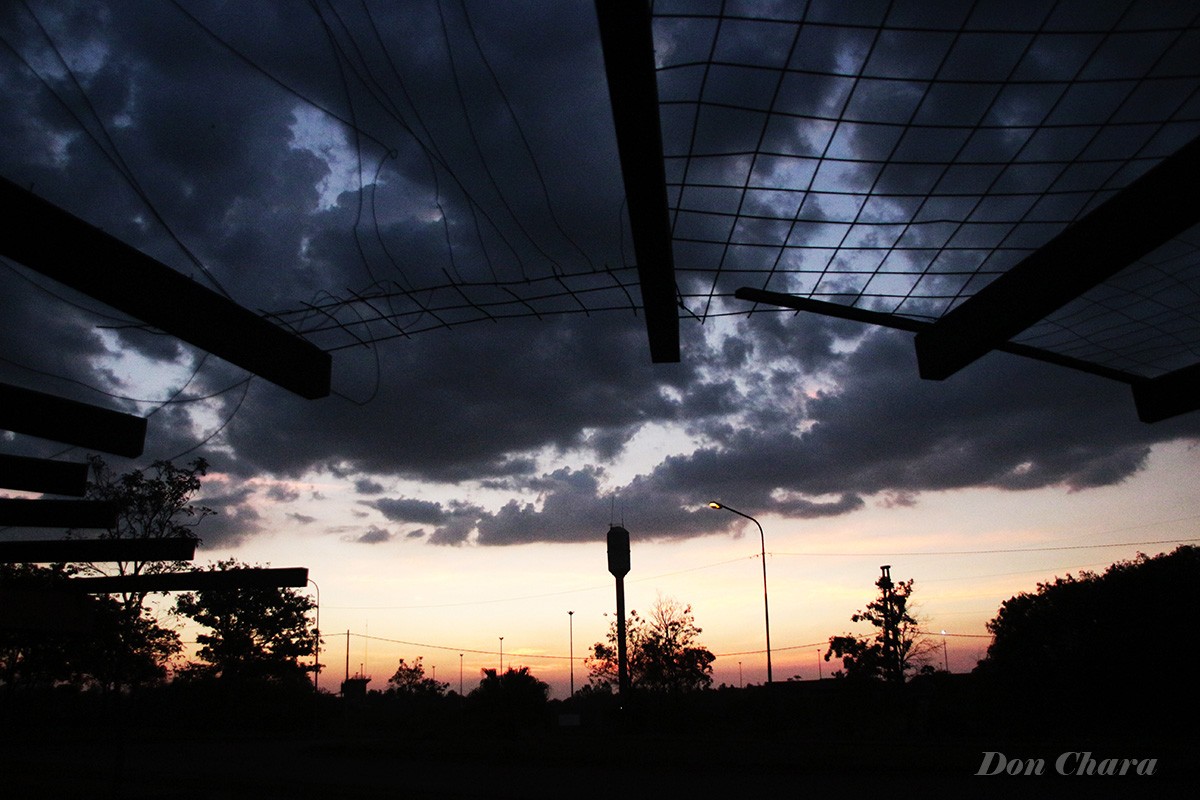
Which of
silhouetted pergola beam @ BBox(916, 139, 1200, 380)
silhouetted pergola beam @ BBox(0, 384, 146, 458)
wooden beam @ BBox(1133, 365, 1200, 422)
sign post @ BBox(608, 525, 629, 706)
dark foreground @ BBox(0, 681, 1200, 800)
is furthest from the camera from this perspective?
sign post @ BBox(608, 525, 629, 706)

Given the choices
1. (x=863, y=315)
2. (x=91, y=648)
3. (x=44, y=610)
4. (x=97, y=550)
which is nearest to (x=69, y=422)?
(x=97, y=550)

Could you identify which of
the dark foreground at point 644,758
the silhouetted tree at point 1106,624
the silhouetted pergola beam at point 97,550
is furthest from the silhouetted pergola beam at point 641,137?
the silhouetted tree at point 1106,624

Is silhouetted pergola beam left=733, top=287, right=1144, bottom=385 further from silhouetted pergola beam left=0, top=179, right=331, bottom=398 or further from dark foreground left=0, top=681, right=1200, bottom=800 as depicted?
dark foreground left=0, top=681, right=1200, bottom=800

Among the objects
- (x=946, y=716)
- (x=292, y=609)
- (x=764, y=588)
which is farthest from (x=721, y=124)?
(x=292, y=609)

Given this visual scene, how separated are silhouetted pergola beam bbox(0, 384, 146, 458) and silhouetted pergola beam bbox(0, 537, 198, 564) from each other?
3937mm

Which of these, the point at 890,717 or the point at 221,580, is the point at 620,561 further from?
the point at 890,717

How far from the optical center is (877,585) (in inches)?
1746

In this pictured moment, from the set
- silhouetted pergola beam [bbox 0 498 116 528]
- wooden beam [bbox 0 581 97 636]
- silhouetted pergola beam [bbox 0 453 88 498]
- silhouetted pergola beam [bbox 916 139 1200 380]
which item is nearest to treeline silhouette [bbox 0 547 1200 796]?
wooden beam [bbox 0 581 97 636]

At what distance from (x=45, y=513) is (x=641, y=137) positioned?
319 inches

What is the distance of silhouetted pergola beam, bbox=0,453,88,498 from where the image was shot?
661 centimetres

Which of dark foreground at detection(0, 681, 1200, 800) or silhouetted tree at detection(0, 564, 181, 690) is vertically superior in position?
silhouetted tree at detection(0, 564, 181, 690)

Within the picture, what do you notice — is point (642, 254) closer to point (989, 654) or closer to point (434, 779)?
point (434, 779)

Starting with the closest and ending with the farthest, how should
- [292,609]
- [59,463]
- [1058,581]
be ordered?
[59,463] < [1058,581] < [292,609]

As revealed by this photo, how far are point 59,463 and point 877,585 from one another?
44.1 meters
